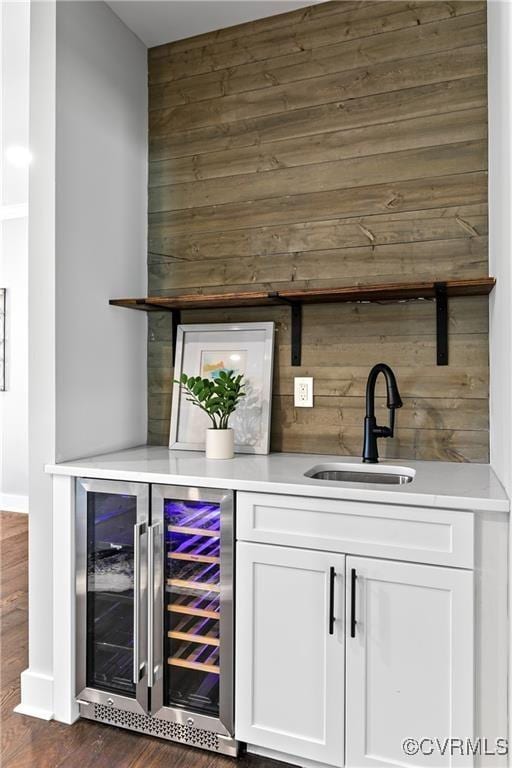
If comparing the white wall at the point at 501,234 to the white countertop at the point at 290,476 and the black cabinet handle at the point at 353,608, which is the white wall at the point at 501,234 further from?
the black cabinet handle at the point at 353,608

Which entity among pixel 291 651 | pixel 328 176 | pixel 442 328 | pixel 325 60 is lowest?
pixel 291 651

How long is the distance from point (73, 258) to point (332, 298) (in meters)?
0.99

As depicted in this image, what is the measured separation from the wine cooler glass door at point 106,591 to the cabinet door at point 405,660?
30.1 inches

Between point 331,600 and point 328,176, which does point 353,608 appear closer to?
point 331,600

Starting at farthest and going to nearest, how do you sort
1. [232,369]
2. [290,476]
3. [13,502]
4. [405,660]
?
[13,502] → [232,369] → [290,476] → [405,660]

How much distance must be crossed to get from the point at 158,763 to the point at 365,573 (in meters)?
0.91

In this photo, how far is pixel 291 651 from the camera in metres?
1.60

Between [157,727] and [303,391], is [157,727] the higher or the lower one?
the lower one

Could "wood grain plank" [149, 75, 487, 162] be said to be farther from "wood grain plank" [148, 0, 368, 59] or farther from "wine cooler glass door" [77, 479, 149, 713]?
"wine cooler glass door" [77, 479, 149, 713]

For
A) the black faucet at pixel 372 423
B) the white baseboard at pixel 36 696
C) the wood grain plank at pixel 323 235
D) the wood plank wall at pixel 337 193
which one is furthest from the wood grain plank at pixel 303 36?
the white baseboard at pixel 36 696

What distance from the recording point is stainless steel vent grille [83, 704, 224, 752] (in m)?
1.73

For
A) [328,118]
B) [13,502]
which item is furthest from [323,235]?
[13,502]

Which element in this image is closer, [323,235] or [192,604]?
[192,604]

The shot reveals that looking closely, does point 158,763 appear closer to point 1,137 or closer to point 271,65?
point 271,65
